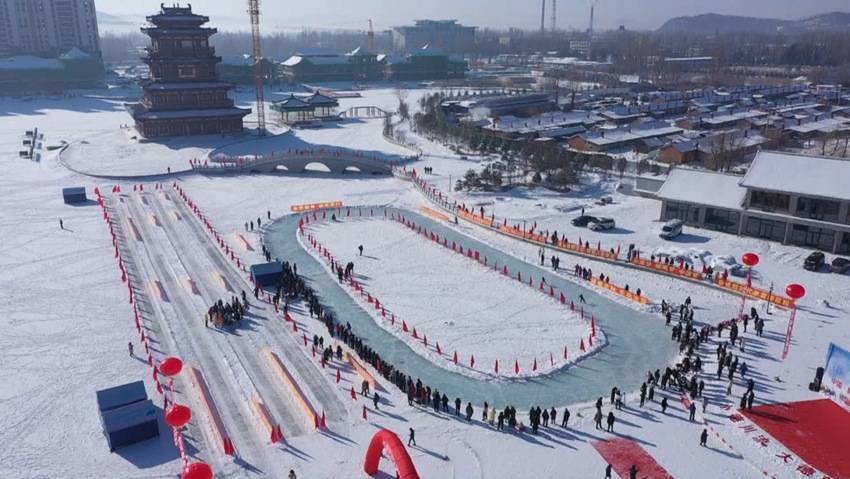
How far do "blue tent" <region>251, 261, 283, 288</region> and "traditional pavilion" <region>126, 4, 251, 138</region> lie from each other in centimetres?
4856

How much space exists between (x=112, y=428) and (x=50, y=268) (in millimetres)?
21154

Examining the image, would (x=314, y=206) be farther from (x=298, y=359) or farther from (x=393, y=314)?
(x=298, y=359)

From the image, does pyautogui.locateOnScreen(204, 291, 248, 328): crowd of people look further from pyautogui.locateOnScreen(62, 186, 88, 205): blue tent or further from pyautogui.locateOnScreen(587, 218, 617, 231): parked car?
pyautogui.locateOnScreen(62, 186, 88, 205): blue tent

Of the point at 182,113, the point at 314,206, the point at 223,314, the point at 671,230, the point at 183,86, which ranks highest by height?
the point at 183,86

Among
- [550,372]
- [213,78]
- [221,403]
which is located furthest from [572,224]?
[213,78]

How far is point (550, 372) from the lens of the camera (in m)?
25.9

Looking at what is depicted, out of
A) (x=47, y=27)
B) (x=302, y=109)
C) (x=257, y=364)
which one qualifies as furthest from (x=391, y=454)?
(x=47, y=27)

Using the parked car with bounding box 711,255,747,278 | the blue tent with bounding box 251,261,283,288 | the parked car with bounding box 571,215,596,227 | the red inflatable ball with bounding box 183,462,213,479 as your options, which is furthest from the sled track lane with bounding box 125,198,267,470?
the parked car with bounding box 711,255,747,278

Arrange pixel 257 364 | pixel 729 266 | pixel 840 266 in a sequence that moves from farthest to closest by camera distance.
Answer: pixel 729 266 < pixel 840 266 < pixel 257 364

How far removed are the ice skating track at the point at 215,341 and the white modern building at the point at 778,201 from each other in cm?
2836

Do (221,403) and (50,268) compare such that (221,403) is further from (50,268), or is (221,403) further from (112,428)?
(50,268)

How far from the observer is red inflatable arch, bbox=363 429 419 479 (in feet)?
57.1

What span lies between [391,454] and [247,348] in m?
11.8

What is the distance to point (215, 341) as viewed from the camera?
28281 millimetres
